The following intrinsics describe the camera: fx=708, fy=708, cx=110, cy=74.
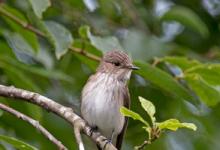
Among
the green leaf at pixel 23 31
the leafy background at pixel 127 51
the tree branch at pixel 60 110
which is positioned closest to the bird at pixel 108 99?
the leafy background at pixel 127 51

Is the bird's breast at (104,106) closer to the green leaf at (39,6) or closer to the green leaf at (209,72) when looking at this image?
the green leaf at (209,72)

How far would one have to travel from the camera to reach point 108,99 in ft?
16.4

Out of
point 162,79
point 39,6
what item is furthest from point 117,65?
point 39,6

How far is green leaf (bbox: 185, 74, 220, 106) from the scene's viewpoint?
443 cm

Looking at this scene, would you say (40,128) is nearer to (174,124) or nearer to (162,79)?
(174,124)

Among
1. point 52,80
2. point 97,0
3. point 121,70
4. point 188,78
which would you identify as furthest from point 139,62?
point 97,0

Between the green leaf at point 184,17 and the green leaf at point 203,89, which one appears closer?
the green leaf at point 203,89

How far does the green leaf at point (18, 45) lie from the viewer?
4.89m

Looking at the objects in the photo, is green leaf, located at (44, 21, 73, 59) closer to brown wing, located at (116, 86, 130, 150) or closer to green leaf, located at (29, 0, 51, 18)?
green leaf, located at (29, 0, 51, 18)

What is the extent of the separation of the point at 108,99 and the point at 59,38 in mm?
691

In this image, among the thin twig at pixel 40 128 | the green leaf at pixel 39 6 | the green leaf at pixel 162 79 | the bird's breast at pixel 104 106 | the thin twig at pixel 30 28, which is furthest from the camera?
the bird's breast at pixel 104 106

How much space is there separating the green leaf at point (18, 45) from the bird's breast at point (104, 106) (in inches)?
20.4

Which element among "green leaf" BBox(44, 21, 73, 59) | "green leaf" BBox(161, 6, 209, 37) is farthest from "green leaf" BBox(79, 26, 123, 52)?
"green leaf" BBox(161, 6, 209, 37)

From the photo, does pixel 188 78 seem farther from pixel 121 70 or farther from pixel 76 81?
pixel 76 81
